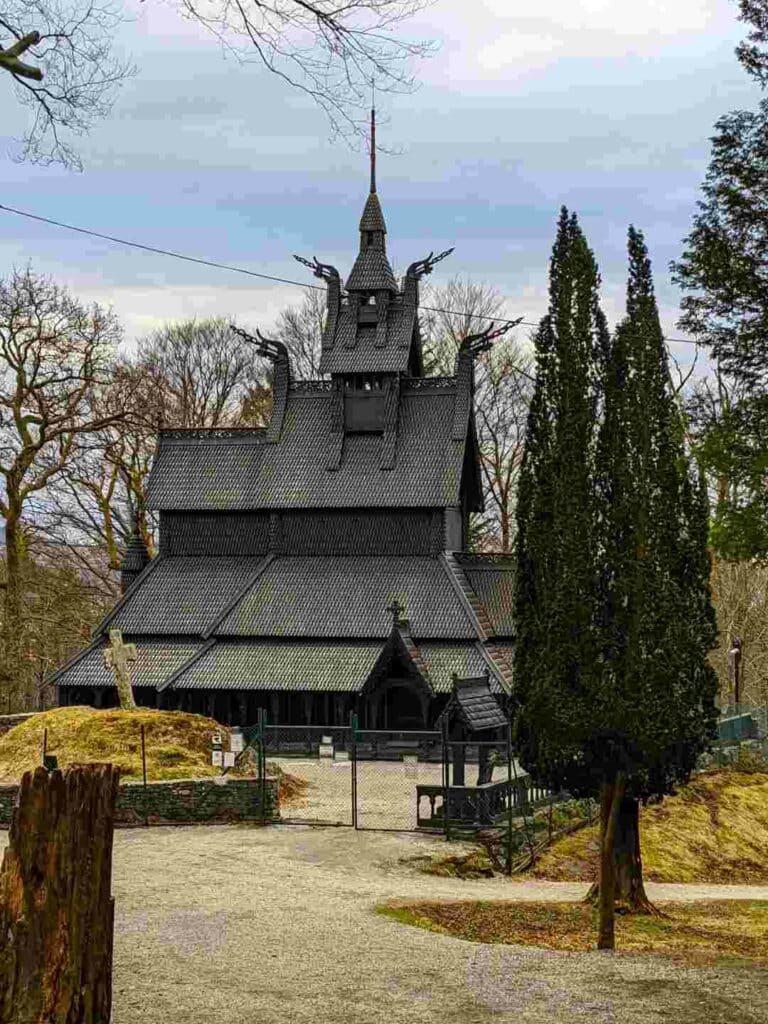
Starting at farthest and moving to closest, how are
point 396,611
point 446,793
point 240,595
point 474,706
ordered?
point 240,595
point 396,611
point 474,706
point 446,793

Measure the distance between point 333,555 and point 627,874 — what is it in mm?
24973

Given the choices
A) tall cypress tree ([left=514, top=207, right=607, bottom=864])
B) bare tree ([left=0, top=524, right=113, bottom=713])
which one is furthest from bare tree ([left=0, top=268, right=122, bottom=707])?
tall cypress tree ([left=514, top=207, right=607, bottom=864])

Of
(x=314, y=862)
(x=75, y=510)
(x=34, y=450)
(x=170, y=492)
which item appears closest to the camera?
(x=314, y=862)

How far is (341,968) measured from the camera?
12.9 meters

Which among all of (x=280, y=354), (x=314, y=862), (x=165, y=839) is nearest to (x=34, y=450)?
(x=280, y=354)

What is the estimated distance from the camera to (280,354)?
44.8m

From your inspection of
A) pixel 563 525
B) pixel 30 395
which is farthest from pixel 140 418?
pixel 563 525

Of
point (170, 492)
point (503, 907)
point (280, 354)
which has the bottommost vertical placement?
point (503, 907)

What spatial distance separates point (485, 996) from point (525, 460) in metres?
7.51

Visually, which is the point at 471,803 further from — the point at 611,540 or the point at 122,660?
the point at 122,660

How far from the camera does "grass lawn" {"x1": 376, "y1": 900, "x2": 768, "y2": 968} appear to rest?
14.8 m

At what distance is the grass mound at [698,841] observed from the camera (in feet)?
75.3

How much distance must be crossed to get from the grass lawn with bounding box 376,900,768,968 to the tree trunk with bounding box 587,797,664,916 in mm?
217

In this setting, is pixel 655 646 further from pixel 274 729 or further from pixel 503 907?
pixel 274 729
